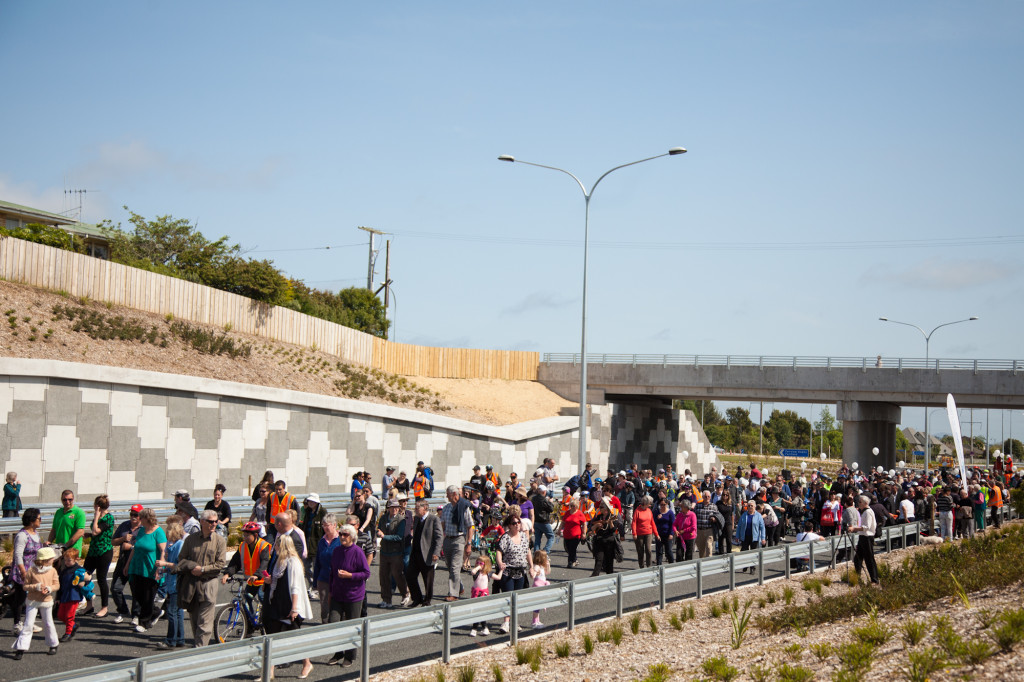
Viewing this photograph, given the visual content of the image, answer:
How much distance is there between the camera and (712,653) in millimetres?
10953

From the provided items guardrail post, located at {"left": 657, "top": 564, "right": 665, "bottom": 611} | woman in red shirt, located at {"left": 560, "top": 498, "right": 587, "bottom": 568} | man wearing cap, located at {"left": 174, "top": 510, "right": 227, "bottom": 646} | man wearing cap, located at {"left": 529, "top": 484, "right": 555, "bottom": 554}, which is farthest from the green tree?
guardrail post, located at {"left": 657, "top": 564, "right": 665, "bottom": 611}

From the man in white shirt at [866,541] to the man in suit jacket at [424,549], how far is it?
7.47 metres

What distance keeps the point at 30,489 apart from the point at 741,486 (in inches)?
705

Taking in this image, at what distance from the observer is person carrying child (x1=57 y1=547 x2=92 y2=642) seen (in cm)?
1116

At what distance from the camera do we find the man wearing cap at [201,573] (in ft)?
34.6

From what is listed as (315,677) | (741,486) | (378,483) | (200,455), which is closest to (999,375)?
(741,486)

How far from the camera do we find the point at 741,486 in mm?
25625

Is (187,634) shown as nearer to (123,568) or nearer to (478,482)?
(123,568)


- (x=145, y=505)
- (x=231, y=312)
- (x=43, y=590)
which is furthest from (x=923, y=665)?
(x=231, y=312)

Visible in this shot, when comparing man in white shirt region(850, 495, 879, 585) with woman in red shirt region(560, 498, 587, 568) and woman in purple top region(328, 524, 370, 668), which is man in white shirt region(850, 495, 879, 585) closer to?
woman in red shirt region(560, 498, 587, 568)

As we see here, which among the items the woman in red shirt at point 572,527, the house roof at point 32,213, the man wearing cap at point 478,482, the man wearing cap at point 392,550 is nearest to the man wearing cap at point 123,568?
the man wearing cap at point 392,550

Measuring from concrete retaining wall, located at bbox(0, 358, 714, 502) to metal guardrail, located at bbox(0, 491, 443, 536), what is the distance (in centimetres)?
130

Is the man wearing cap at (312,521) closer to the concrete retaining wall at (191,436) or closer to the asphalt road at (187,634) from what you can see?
the asphalt road at (187,634)

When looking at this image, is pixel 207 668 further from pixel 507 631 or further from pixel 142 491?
pixel 142 491
